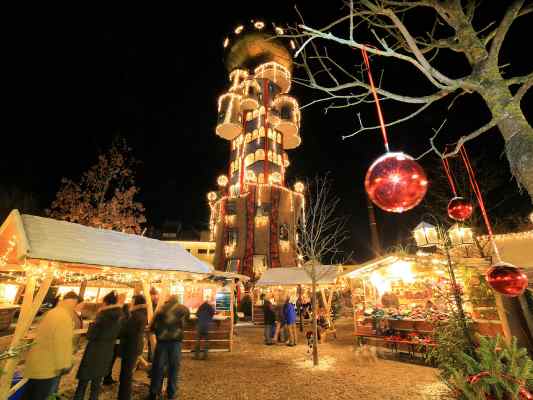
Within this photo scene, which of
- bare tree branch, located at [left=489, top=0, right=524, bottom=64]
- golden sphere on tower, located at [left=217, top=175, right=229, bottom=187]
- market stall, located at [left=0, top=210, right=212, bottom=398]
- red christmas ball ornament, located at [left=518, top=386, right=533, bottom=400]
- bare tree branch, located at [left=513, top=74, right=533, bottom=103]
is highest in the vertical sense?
golden sphere on tower, located at [left=217, top=175, right=229, bottom=187]

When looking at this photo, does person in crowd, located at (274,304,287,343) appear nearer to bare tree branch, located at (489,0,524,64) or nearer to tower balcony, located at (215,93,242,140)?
bare tree branch, located at (489,0,524,64)

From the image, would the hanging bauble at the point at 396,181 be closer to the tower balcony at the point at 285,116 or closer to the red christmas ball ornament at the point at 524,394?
the red christmas ball ornament at the point at 524,394

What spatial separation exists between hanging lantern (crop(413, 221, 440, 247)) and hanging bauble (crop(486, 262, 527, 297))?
6586 mm

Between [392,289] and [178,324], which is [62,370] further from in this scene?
[392,289]

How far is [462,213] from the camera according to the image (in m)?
5.20

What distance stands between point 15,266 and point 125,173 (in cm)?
1771

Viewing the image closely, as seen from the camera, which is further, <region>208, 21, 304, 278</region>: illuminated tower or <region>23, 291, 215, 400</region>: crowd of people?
<region>208, 21, 304, 278</region>: illuminated tower

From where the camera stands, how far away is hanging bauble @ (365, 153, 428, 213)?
8.97 feet

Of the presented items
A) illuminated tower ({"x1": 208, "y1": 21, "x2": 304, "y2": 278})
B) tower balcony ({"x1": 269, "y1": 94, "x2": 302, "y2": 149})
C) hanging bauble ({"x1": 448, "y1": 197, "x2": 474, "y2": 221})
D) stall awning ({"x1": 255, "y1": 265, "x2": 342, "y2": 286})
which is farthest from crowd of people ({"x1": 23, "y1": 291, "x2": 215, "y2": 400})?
tower balcony ({"x1": 269, "y1": 94, "x2": 302, "y2": 149})

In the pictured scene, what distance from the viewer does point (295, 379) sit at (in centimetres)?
714

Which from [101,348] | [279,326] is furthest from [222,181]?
[101,348]

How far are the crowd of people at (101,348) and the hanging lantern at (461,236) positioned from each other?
1038 centimetres

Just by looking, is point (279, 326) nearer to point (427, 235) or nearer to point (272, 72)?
point (427, 235)

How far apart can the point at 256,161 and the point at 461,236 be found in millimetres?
28528
